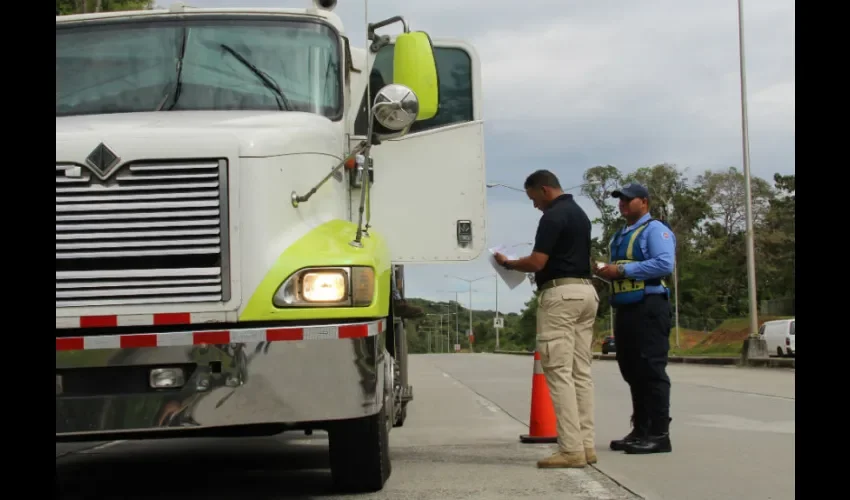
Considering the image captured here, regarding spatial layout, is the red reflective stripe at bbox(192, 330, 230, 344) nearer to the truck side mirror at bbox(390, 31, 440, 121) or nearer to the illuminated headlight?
the illuminated headlight

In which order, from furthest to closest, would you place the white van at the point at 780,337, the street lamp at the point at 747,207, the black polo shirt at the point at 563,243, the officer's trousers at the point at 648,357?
the white van at the point at 780,337 < the street lamp at the point at 747,207 < the officer's trousers at the point at 648,357 < the black polo shirt at the point at 563,243

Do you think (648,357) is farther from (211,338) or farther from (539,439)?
(211,338)

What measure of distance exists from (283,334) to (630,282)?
389 centimetres

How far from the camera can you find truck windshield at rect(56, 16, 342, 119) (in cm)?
696

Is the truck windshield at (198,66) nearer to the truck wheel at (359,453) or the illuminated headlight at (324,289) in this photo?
the illuminated headlight at (324,289)

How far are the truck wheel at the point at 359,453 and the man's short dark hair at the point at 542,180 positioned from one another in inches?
91.4

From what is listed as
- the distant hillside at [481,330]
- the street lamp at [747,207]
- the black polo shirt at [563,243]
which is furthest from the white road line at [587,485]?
the distant hillside at [481,330]

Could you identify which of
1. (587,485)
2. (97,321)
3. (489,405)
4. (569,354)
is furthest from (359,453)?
(489,405)

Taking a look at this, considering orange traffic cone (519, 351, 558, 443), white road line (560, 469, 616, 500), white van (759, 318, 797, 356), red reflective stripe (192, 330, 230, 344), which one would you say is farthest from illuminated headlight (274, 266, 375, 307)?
white van (759, 318, 797, 356)

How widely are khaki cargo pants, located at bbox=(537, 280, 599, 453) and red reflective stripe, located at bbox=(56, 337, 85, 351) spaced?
3.35 m

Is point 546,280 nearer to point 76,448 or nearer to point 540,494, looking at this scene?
point 540,494

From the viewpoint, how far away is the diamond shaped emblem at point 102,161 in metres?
5.81

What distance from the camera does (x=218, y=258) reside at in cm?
576
